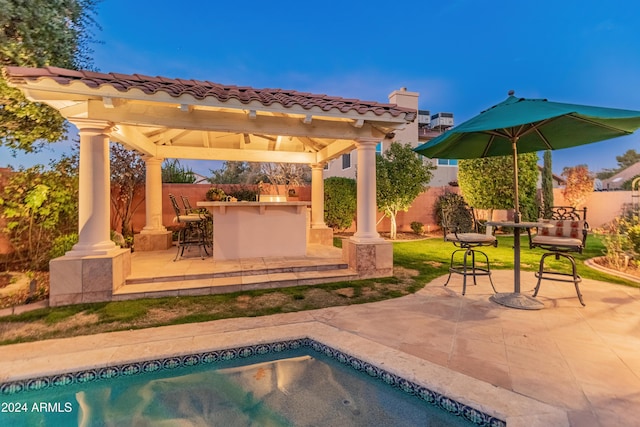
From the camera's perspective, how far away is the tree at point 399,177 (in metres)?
10.9

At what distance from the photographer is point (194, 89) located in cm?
455

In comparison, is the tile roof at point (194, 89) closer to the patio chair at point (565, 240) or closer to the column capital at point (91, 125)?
the column capital at point (91, 125)

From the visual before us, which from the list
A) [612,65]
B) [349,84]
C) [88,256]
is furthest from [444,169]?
[612,65]

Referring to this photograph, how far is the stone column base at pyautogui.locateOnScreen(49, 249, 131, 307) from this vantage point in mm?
4324

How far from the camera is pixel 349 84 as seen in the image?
55.5 metres

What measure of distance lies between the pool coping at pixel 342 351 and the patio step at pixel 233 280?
1.54m

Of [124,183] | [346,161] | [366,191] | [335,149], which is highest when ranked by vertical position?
[346,161]

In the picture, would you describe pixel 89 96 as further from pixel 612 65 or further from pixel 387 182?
pixel 612 65

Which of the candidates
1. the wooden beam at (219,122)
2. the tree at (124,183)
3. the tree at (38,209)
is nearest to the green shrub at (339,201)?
the wooden beam at (219,122)

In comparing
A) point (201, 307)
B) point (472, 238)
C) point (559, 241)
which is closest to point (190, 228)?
point (201, 307)

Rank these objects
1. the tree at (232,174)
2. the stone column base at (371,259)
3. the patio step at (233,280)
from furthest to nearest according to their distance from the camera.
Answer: the tree at (232,174) → the stone column base at (371,259) → the patio step at (233,280)

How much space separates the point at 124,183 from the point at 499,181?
12173 mm

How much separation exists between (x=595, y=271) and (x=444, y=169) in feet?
48.8

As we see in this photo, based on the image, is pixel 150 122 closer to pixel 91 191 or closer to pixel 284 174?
pixel 91 191
